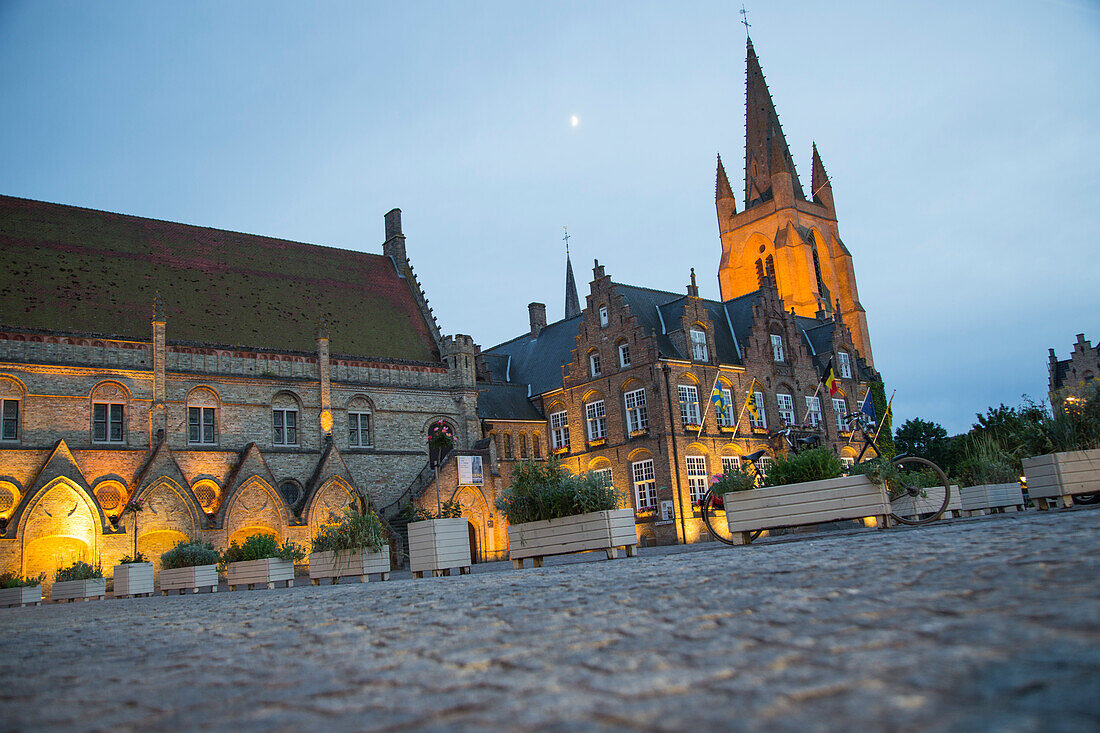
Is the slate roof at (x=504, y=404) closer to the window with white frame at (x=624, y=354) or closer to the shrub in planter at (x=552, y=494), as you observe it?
the window with white frame at (x=624, y=354)

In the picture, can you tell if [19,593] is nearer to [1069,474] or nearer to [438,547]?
[438,547]

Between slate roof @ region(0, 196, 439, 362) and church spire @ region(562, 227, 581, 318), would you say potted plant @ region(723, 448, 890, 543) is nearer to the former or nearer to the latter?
slate roof @ region(0, 196, 439, 362)

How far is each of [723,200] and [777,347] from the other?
34.9 meters

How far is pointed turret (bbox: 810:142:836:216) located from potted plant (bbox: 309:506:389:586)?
65.1 m

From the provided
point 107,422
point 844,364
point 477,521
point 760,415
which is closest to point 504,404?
point 477,521

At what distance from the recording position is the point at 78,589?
1056 inches

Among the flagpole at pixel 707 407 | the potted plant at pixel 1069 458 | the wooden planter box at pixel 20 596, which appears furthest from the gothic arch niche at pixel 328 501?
the potted plant at pixel 1069 458

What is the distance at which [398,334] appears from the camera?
145 feet

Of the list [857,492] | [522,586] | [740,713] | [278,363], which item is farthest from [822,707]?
[278,363]

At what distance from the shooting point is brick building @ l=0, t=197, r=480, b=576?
32.5 m

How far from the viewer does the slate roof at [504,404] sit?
147 ft

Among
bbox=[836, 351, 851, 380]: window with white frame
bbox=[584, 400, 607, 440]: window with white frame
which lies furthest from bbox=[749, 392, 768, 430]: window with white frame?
bbox=[836, 351, 851, 380]: window with white frame

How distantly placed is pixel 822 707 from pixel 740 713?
1.01 feet

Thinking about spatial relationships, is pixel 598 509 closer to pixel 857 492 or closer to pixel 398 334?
pixel 857 492
